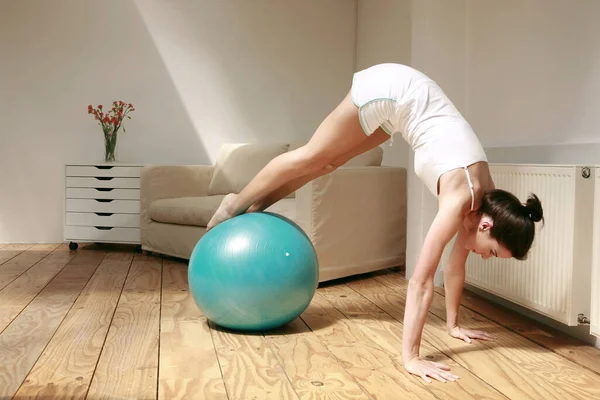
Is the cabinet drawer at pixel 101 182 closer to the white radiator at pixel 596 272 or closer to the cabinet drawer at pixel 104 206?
the cabinet drawer at pixel 104 206

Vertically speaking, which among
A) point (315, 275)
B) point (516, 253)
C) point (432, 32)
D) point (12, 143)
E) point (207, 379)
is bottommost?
point (207, 379)

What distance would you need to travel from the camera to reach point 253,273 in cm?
244

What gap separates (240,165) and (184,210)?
0.72 metres

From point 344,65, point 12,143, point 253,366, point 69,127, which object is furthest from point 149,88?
point 253,366

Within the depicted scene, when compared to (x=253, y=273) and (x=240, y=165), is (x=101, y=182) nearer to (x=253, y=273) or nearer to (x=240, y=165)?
(x=240, y=165)

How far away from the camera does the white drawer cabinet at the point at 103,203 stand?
16.4ft

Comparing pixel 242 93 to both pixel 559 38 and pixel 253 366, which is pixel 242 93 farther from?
pixel 253 366

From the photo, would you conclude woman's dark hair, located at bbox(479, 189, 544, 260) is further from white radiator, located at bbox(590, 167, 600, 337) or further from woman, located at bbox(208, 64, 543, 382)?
white radiator, located at bbox(590, 167, 600, 337)

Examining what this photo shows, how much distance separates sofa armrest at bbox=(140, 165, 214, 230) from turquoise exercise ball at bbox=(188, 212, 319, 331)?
7.59 ft

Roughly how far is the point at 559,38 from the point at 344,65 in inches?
124

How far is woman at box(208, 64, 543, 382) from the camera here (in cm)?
217

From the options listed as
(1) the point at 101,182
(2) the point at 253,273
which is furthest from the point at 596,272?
(1) the point at 101,182

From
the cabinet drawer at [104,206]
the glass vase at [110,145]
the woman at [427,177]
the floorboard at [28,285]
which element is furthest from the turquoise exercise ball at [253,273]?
the glass vase at [110,145]

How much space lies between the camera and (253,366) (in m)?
2.21
